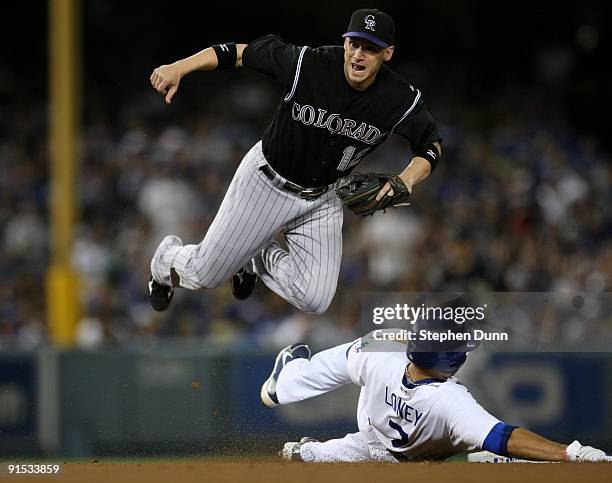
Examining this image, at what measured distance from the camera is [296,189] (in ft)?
19.2

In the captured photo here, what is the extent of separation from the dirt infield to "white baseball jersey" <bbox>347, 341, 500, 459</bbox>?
208 millimetres

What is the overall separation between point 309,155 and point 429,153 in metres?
0.62

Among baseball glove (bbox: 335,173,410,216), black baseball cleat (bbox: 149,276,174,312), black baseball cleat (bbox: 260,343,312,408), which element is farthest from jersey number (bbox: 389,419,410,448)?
black baseball cleat (bbox: 149,276,174,312)

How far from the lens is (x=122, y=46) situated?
13.3 meters

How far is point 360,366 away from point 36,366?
427 centimetres

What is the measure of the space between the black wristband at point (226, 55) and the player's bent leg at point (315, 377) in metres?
1.61

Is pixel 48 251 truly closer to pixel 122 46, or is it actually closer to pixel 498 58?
pixel 122 46

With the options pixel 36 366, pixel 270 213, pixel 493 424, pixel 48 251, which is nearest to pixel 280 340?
pixel 36 366

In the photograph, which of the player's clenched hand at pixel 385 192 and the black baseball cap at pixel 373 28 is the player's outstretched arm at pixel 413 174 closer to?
the player's clenched hand at pixel 385 192

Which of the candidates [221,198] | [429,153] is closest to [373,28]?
[429,153]

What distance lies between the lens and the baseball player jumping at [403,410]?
516 centimetres

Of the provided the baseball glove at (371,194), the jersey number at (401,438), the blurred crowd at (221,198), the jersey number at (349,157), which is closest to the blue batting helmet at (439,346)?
the jersey number at (401,438)

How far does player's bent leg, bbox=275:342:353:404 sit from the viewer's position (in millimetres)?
5867

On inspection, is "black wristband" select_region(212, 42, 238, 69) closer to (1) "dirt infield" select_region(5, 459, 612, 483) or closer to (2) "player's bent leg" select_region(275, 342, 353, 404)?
(2) "player's bent leg" select_region(275, 342, 353, 404)
